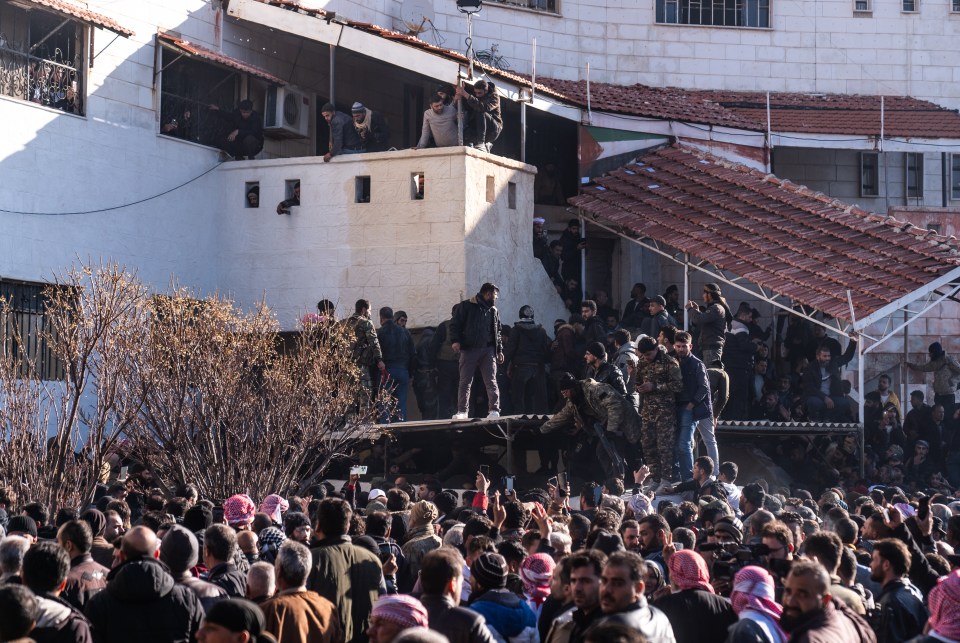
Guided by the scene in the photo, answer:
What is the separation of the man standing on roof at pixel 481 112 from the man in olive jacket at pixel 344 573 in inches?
531

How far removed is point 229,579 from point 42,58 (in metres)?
14.1

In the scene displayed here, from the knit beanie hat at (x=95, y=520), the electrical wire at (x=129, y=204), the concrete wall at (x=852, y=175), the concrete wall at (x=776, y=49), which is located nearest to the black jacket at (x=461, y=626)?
the knit beanie hat at (x=95, y=520)

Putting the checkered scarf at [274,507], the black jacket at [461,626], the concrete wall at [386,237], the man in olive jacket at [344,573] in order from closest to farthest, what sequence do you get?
the black jacket at [461,626], the man in olive jacket at [344,573], the checkered scarf at [274,507], the concrete wall at [386,237]

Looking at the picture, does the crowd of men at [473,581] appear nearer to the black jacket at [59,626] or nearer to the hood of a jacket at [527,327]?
the black jacket at [59,626]

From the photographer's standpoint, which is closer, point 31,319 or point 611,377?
point 611,377

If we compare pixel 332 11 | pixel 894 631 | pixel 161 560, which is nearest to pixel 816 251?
pixel 332 11

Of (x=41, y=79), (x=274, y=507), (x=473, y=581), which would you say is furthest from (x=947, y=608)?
(x=41, y=79)

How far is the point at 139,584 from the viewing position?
703 centimetres

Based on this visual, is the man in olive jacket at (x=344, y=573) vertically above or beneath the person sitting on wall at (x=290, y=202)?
beneath

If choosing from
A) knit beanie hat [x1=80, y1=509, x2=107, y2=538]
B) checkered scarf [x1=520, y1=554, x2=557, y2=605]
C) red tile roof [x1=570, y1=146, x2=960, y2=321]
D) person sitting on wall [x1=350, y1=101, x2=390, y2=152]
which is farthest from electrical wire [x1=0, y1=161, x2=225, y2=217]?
checkered scarf [x1=520, y1=554, x2=557, y2=605]

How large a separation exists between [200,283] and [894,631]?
54.2ft

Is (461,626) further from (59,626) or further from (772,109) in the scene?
(772,109)

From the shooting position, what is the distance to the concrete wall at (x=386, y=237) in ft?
70.3

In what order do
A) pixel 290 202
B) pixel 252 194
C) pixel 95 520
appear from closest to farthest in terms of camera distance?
pixel 95 520 → pixel 290 202 → pixel 252 194
